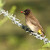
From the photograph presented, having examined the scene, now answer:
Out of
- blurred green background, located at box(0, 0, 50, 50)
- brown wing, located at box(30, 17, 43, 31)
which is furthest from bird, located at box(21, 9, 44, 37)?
blurred green background, located at box(0, 0, 50, 50)

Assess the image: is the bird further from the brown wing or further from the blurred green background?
the blurred green background

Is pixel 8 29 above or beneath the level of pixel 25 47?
above

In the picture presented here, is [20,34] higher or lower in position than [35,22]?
higher

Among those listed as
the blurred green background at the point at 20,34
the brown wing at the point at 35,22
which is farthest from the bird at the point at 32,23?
the blurred green background at the point at 20,34

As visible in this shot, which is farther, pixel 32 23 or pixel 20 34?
pixel 20 34

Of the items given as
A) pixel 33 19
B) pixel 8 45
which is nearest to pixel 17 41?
pixel 8 45

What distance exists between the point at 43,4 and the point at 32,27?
7318 mm

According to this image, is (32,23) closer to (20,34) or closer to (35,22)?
(35,22)

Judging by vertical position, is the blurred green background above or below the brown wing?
above

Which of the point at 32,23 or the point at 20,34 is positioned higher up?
the point at 20,34

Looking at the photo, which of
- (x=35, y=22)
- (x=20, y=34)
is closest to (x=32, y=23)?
(x=35, y=22)

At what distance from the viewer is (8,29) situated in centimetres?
665

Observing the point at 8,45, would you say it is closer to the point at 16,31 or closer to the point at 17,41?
the point at 17,41

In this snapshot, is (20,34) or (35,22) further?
(20,34)
